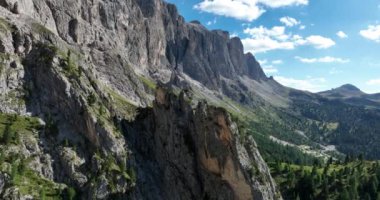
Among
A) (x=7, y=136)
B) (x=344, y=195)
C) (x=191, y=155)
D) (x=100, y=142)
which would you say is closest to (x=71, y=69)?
(x=100, y=142)

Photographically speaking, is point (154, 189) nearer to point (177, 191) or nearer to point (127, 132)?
point (177, 191)

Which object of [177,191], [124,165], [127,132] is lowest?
[177,191]

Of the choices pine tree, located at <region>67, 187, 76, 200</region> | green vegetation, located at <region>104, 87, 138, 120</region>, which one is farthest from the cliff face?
green vegetation, located at <region>104, 87, 138, 120</region>

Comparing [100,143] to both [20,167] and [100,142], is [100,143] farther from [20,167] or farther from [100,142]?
[20,167]

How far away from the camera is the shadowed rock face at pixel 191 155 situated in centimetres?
13938

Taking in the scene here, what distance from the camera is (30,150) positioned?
135625mm

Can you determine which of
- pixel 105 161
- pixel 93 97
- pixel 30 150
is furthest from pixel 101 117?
pixel 30 150

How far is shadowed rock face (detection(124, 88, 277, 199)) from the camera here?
457ft

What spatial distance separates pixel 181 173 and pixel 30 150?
50690 millimetres

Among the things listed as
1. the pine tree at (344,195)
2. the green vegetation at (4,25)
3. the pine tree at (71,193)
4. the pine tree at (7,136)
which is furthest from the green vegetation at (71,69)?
the pine tree at (344,195)

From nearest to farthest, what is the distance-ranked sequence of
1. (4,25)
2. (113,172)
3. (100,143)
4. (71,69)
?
(113,172), (100,143), (71,69), (4,25)

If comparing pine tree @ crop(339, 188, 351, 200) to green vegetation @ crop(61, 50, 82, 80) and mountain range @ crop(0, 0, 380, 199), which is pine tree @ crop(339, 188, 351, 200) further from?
green vegetation @ crop(61, 50, 82, 80)

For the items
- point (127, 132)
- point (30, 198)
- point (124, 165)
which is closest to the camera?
point (30, 198)

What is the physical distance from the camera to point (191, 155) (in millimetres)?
152500
